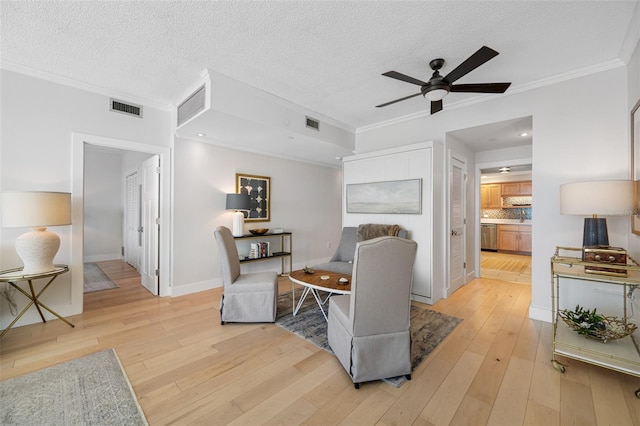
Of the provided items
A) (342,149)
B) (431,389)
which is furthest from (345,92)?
(431,389)

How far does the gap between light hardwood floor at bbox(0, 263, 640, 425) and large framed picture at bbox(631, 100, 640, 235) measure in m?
1.24

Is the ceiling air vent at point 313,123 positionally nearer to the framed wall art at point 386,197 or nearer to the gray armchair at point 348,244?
the framed wall art at point 386,197

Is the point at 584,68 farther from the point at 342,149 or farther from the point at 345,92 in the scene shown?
the point at 342,149

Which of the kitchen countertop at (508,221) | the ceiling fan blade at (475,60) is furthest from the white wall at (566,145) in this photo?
the kitchen countertop at (508,221)

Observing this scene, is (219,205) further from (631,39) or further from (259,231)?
(631,39)

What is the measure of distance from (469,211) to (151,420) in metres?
5.01

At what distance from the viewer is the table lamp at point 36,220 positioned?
2471 millimetres

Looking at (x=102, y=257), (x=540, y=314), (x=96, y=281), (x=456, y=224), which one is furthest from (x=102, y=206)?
(x=540, y=314)

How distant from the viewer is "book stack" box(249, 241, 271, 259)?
4.66 meters

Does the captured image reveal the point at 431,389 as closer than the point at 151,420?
No

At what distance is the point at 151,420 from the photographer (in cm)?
160

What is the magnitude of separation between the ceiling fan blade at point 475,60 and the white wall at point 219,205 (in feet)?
11.4

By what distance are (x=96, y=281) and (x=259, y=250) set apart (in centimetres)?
283

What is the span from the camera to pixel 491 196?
320 inches
